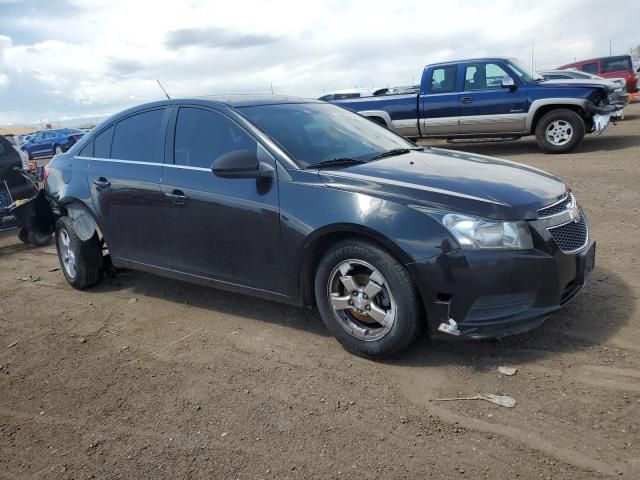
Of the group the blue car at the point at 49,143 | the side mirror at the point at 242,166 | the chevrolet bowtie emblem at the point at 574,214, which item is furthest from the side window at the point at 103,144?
the blue car at the point at 49,143

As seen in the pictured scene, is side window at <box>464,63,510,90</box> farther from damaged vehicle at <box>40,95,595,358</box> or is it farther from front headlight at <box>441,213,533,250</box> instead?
front headlight at <box>441,213,533,250</box>

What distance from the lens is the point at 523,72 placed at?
37.5ft

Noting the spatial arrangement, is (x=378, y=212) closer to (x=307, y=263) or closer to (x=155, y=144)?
(x=307, y=263)

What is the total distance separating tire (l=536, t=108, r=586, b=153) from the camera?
1101 cm

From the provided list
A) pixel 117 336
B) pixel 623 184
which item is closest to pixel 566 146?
pixel 623 184

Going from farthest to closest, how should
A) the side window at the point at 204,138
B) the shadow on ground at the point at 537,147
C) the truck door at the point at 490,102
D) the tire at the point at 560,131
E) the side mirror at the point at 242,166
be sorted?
the shadow on ground at the point at 537,147 < the truck door at the point at 490,102 < the tire at the point at 560,131 < the side window at the point at 204,138 < the side mirror at the point at 242,166

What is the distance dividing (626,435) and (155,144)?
3780 millimetres

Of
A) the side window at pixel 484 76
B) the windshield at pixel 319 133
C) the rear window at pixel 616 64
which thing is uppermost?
the rear window at pixel 616 64

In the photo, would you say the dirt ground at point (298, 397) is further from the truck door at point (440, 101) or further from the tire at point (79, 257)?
the truck door at point (440, 101)

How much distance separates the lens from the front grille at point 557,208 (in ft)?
10.6

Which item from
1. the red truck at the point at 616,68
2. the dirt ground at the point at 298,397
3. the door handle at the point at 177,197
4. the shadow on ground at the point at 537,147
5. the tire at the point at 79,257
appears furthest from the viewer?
the red truck at the point at 616,68

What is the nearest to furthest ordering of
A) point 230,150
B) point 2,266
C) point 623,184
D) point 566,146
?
point 230,150
point 2,266
point 623,184
point 566,146

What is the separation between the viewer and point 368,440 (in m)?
2.69

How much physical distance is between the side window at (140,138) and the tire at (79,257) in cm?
94
